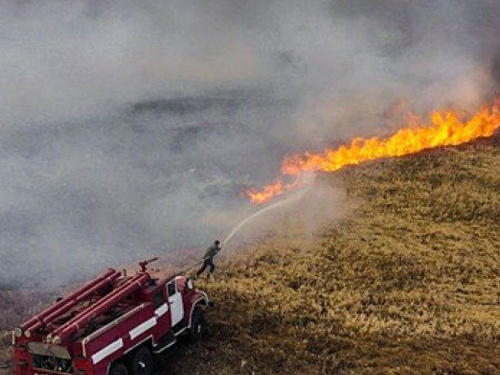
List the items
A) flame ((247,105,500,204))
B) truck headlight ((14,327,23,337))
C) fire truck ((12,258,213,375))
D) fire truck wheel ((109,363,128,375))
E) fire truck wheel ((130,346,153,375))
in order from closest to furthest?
1. fire truck ((12,258,213,375))
2. truck headlight ((14,327,23,337))
3. fire truck wheel ((109,363,128,375))
4. fire truck wheel ((130,346,153,375))
5. flame ((247,105,500,204))

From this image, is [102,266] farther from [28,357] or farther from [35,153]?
[35,153]

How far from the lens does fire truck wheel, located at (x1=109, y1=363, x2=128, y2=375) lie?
53.9 ft

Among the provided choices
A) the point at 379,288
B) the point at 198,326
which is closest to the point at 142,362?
the point at 198,326

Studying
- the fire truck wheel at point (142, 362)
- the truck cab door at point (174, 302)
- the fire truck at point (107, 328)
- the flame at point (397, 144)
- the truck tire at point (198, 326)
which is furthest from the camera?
the flame at point (397, 144)

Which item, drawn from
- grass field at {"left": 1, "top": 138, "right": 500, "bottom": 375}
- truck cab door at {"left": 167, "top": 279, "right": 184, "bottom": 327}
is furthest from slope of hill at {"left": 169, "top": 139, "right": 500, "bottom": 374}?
truck cab door at {"left": 167, "top": 279, "right": 184, "bottom": 327}

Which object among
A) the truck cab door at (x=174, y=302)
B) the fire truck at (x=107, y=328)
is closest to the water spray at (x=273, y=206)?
the truck cab door at (x=174, y=302)

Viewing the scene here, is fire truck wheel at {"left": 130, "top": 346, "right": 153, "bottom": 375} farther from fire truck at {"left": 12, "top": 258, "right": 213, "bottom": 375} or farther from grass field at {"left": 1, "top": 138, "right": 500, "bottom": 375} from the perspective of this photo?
grass field at {"left": 1, "top": 138, "right": 500, "bottom": 375}

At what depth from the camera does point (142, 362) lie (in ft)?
56.7

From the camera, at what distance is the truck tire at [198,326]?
19.5 meters

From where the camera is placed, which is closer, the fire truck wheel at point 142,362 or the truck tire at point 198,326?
the fire truck wheel at point 142,362

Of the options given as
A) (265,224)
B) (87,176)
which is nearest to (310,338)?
(265,224)

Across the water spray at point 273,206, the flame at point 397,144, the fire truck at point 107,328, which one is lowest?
the fire truck at point 107,328

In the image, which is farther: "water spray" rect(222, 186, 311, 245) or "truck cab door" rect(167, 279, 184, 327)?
"water spray" rect(222, 186, 311, 245)

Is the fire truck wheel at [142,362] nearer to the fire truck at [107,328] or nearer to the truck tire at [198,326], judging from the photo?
the fire truck at [107,328]
